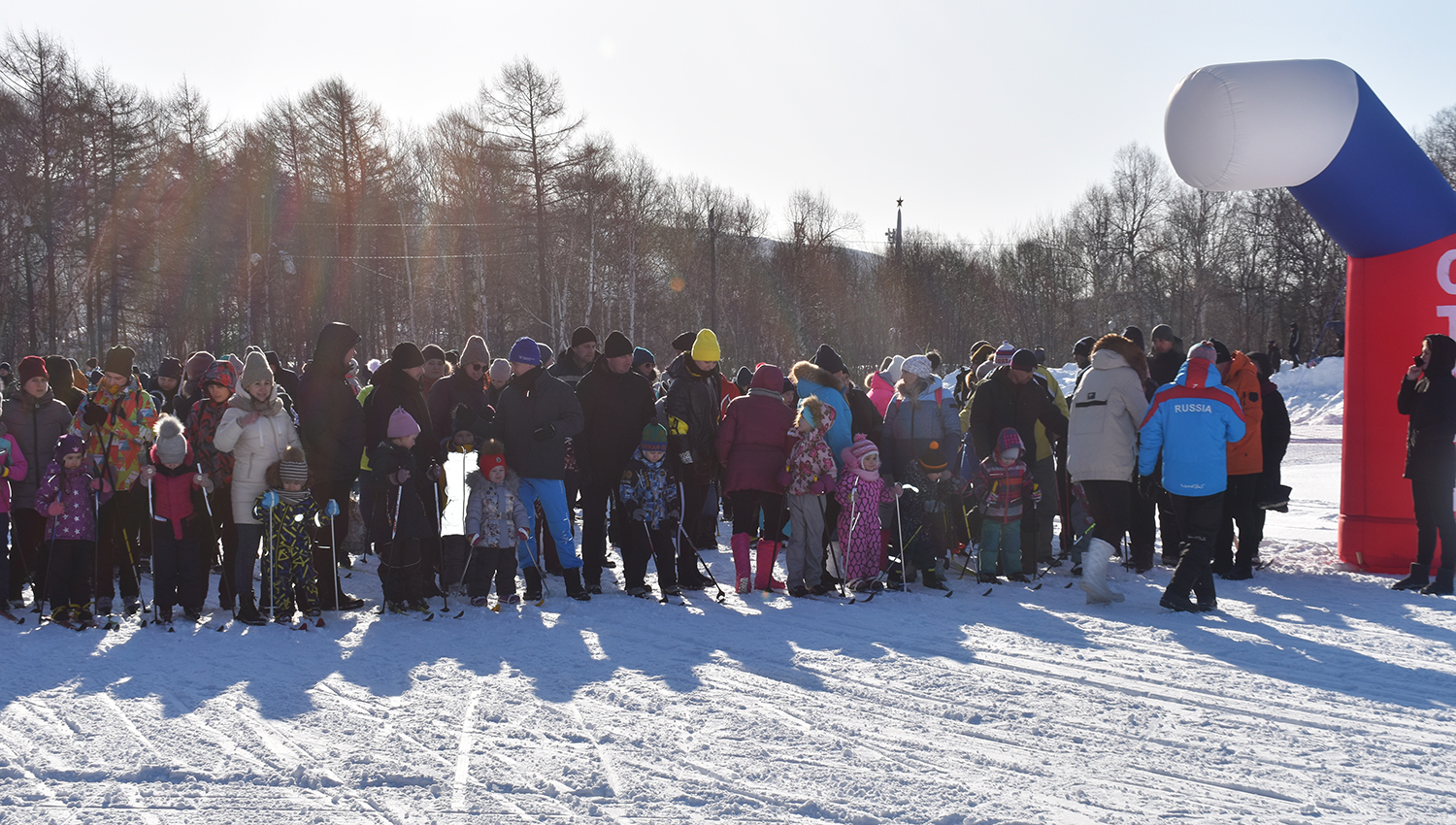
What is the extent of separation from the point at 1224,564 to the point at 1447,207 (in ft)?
10.1

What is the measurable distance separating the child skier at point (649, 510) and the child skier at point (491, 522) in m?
0.74

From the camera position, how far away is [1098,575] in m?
6.79

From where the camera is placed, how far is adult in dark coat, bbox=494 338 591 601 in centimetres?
706

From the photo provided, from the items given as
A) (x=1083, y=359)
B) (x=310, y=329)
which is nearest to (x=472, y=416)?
(x=1083, y=359)

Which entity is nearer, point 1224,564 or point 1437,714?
point 1437,714

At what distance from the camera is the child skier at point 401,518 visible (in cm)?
669

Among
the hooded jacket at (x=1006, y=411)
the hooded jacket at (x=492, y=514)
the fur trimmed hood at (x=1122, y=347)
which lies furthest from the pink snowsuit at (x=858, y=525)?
the hooded jacket at (x=492, y=514)

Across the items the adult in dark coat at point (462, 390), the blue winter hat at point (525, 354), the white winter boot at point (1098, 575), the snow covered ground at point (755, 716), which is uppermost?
the blue winter hat at point (525, 354)

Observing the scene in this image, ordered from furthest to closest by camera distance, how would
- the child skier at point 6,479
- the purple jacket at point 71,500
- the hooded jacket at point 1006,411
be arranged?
the hooded jacket at point 1006,411, the purple jacket at point 71,500, the child skier at point 6,479

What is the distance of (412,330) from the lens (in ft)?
124

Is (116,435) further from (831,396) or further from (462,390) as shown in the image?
(831,396)

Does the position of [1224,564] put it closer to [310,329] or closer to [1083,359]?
[1083,359]

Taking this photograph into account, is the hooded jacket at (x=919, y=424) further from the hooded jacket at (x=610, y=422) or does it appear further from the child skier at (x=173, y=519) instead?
the child skier at (x=173, y=519)

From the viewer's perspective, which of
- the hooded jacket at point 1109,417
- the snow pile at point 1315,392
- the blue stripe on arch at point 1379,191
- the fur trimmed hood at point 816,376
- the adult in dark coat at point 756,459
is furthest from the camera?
the snow pile at point 1315,392
